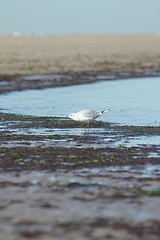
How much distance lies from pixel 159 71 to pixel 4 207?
45.3 m

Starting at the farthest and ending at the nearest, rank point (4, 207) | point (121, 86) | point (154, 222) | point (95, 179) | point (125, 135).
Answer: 1. point (121, 86)
2. point (125, 135)
3. point (95, 179)
4. point (4, 207)
5. point (154, 222)

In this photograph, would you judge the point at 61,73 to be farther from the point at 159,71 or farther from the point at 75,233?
the point at 75,233

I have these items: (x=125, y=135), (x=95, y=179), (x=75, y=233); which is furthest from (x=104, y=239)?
(x=125, y=135)

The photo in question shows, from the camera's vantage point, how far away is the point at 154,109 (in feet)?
89.6

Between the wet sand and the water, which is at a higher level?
the water

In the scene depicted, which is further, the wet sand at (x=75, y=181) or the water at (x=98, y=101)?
the water at (x=98, y=101)

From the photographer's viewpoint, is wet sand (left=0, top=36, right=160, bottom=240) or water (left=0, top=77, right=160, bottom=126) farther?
water (left=0, top=77, right=160, bottom=126)

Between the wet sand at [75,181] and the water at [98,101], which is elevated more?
the water at [98,101]

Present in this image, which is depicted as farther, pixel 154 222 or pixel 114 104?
pixel 114 104

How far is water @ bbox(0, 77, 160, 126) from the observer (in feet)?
81.4

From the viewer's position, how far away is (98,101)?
31.5 metres

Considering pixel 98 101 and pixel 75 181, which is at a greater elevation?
pixel 98 101

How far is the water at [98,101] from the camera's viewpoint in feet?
81.4

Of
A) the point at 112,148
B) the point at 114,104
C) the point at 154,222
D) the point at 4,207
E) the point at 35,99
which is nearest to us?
the point at 154,222
